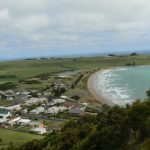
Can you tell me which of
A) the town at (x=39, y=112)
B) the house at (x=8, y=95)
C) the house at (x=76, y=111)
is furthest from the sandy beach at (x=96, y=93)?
the house at (x=8, y=95)

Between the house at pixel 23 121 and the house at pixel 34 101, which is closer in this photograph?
the house at pixel 23 121

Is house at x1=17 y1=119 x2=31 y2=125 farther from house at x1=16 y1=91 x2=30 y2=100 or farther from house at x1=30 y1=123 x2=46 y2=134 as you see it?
house at x1=16 y1=91 x2=30 y2=100

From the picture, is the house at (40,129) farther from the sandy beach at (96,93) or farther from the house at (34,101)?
the house at (34,101)

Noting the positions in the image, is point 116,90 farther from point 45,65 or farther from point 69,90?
point 45,65

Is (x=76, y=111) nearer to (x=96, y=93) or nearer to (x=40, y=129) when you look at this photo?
(x=40, y=129)

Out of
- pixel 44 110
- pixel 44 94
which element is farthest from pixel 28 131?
pixel 44 94

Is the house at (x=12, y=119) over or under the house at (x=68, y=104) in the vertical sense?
under

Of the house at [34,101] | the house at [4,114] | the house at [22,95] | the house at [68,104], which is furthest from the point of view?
the house at [22,95]

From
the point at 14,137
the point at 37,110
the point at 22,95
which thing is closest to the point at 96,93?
the point at 22,95

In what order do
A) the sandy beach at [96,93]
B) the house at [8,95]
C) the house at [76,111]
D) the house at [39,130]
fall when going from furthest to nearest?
the house at [8,95] → the sandy beach at [96,93] → the house at [76,111] → the house at [39,130]
